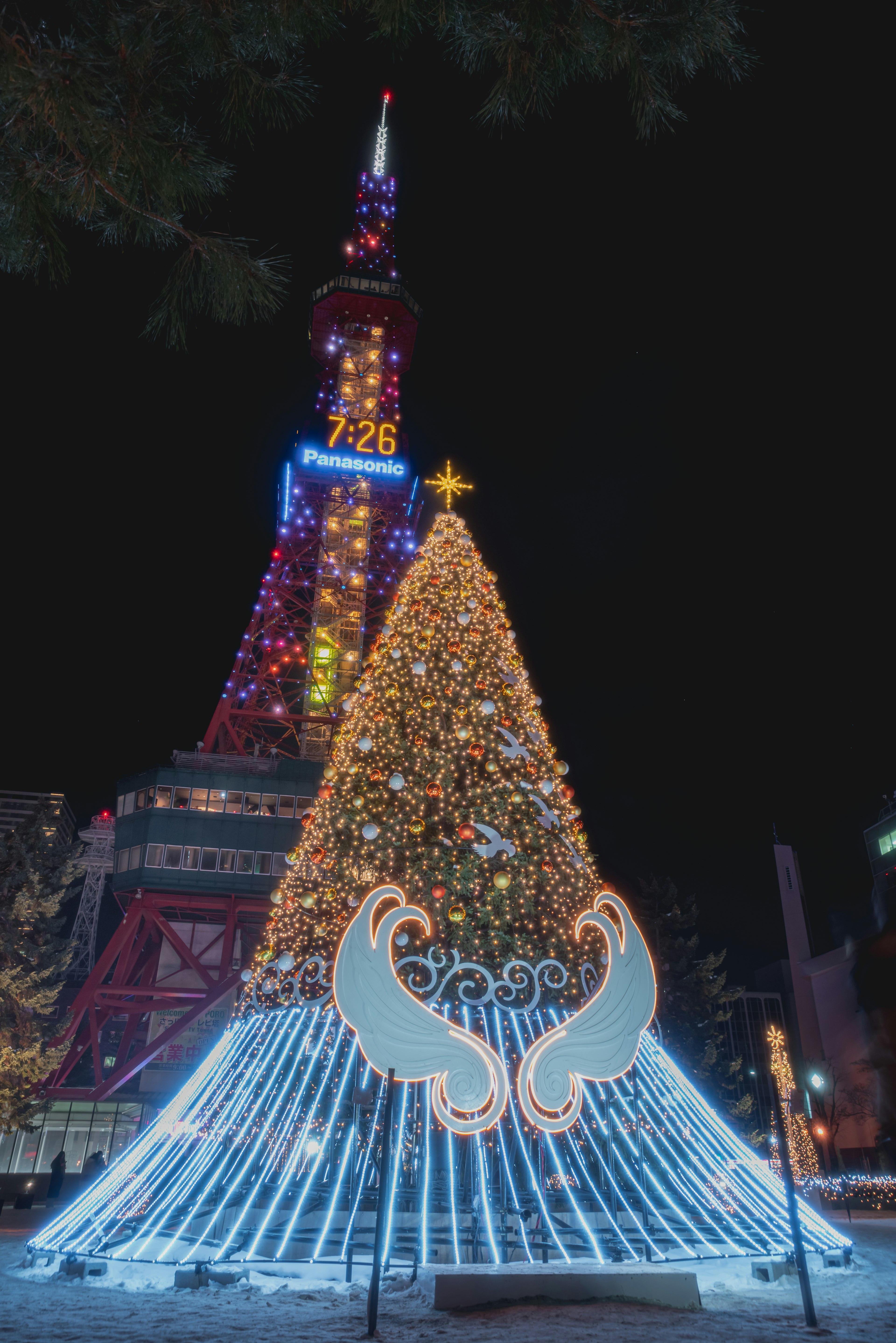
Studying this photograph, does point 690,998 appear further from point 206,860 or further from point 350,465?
point 350,465

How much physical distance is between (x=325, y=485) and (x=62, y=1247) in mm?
43802

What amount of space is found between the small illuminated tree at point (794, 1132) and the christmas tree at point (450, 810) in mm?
→ 23612

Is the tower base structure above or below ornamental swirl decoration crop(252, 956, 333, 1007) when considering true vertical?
below

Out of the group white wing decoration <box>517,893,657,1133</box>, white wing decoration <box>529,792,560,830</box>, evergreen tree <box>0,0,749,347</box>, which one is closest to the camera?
evergreen tree <box>0,0,749,347</box>

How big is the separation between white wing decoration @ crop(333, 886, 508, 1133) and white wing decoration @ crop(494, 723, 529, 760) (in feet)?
8.46

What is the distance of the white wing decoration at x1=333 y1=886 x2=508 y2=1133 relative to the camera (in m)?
7.18

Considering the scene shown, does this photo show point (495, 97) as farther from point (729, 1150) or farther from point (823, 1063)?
point (823, 1063)

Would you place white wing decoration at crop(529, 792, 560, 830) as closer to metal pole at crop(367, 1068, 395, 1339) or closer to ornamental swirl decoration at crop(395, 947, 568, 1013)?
ornamental swirl decoration at crop(395, 947, 568, 1013)

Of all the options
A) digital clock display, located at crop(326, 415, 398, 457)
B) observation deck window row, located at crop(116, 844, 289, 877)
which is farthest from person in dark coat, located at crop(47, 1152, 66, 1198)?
digital clock display, located at crop(326, 415, 398, 457)

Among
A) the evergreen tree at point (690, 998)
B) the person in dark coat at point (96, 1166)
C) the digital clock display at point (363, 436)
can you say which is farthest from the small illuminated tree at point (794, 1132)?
the digital clock display at point (363, 436)

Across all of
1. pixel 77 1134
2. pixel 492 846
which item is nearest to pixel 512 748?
pixel 492 846

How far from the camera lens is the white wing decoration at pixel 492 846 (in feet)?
28.9

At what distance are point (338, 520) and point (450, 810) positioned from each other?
41.4 meters

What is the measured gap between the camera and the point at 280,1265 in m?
6.71
